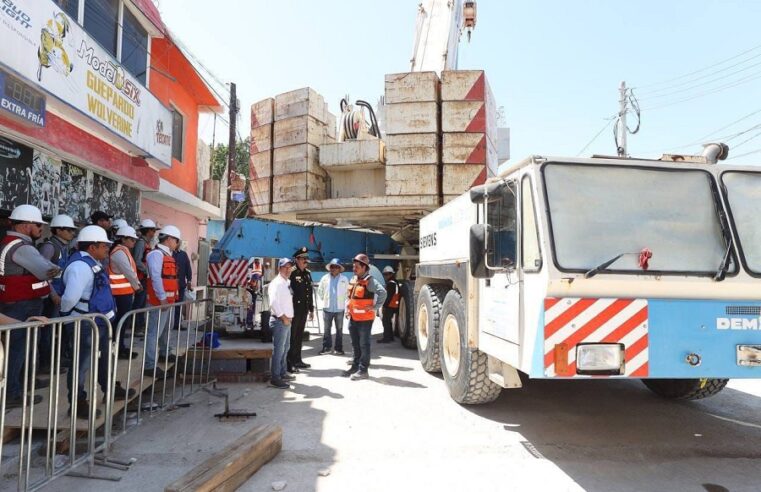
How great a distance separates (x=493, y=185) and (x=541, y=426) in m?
2.46

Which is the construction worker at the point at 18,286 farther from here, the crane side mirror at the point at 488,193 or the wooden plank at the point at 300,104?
the wooden plank at the point at 300,104

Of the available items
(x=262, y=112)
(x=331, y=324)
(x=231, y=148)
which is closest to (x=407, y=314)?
(x=331, y=324)

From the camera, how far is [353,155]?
29.0ft

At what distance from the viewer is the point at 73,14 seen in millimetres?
6859

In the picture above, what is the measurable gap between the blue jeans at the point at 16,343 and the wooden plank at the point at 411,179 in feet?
17.3

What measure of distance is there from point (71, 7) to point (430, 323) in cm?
670

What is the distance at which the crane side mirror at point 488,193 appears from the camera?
4289 mm

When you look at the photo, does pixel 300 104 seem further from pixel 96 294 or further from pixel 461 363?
pixel 461 363

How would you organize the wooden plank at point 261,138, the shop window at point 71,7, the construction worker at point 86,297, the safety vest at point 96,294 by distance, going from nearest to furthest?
the construction worker at point 86,297, the safety vest at point 96,294, the shop window at point 71,7, the wooden plank at point 261,138

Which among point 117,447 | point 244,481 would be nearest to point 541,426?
point 244,481

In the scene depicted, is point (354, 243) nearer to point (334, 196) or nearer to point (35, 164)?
point (334, 196)

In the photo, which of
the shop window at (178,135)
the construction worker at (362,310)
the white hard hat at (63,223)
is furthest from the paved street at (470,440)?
the shop window at (178,135)

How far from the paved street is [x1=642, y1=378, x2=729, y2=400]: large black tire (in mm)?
144

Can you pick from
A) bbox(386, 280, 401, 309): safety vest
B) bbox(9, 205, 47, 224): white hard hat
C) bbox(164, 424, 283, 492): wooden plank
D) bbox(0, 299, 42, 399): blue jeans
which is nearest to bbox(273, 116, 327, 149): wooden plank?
bbox(386, 280, 401, 309): safety vest
